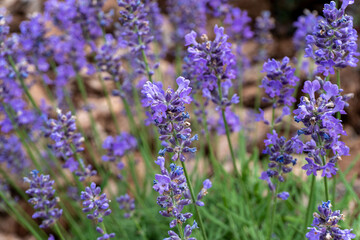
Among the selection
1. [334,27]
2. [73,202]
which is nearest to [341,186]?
[334,27]

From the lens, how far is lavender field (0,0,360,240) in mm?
2104

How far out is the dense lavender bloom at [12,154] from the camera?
4375 millimetres

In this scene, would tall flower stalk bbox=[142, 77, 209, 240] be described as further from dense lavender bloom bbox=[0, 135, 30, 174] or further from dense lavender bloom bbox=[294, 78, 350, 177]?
dense lavender bloom bbox=[0, 135, 30, 174]

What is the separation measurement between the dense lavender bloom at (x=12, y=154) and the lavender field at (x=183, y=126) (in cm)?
1

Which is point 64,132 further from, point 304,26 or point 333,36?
point 304,26

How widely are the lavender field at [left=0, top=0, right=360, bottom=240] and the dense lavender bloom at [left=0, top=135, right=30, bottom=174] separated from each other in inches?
0.5

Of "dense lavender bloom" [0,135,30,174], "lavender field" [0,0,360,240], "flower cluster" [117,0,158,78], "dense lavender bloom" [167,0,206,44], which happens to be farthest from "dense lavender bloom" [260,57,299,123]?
"dense lavender bloom" [0,135,30,174]

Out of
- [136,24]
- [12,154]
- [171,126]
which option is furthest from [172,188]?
[12,154]

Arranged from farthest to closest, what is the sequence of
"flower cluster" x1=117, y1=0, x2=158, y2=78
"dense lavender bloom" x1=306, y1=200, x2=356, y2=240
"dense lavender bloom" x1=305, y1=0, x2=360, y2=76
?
"flower cluster" x1=117, y1=0, x2=158, y2=78, "dense lavender bloom" x1=305, y1=0, x2=360, y2=76, "dense lavender bloom" x1=306, y1=200, x2=356, y2=240

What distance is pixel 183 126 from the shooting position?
80.7 inches

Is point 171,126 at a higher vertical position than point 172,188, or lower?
higher

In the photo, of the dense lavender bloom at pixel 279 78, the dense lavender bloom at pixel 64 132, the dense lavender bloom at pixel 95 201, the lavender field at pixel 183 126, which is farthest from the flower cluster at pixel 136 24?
the dense lavender bloom at pixel 95 201

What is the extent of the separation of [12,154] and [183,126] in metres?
3.08

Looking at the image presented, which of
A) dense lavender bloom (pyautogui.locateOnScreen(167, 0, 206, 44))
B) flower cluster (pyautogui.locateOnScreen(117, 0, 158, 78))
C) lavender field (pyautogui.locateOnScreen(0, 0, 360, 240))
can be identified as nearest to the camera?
lavender field (pyautogui.locateOnScreen(0, 0, 360, 240))
